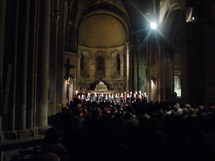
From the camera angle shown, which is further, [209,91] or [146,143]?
[209,91]

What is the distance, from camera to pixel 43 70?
8977 mm

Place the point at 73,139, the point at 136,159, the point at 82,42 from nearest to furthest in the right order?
the point at 136,159, the point at 73,139, the point at 82,42

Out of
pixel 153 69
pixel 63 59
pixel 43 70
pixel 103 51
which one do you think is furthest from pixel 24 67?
pixel 103 51

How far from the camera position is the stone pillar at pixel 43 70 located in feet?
28.7

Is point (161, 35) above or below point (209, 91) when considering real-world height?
above

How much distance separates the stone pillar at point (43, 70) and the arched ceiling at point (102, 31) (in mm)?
31199

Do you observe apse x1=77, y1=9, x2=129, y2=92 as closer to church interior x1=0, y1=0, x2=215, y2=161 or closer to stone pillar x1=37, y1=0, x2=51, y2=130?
church interior x1=0, y1=0, x2=215, y2=161

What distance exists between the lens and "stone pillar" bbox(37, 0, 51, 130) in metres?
8.75

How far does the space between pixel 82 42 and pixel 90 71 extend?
5.30 meters

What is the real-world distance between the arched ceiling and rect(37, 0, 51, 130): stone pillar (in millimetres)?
31199

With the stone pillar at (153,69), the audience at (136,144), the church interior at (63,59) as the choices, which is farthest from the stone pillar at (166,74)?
the audience at (136,144)

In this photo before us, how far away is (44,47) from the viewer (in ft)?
30.2

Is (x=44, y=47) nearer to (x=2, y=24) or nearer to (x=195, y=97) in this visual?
(x=2, y=24)

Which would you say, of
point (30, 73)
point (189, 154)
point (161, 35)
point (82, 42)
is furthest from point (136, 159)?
point (82, 42)
